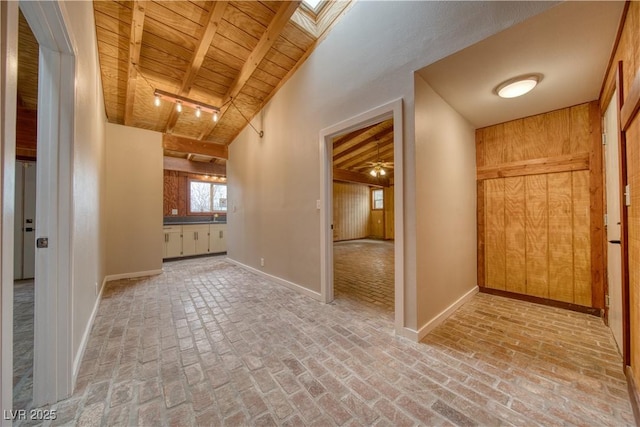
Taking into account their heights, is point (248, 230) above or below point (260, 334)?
above

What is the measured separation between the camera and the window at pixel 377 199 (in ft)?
34.3

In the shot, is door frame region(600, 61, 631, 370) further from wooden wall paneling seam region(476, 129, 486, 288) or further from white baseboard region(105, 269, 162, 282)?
white baseboard region(105, 269, 162, 282)

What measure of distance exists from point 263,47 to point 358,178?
6.29m

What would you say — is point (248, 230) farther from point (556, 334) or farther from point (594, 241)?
point (594, 241)

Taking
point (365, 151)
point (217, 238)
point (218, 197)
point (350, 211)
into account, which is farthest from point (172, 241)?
point (350, 211)

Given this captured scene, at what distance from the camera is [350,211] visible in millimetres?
10055

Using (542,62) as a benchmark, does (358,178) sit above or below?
above

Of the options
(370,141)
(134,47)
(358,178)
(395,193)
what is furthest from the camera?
(358,178)

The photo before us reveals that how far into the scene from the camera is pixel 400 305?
202cm

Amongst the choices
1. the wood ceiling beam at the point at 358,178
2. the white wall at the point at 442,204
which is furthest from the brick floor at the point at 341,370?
the wood ceiling beam at the point at 358,178

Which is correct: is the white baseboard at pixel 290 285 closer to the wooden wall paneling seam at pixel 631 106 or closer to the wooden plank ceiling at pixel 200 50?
the wooden wall paneling seam at pixel 631 106

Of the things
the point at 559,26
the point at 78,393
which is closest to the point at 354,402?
the point at 78,393

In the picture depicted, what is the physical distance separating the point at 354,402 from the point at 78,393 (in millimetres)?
1659

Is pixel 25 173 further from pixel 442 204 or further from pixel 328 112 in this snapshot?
pixel 442 204
